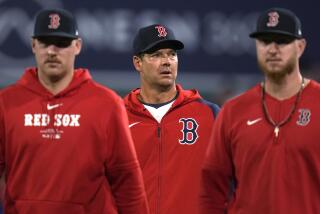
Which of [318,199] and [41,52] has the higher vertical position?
[41,52]

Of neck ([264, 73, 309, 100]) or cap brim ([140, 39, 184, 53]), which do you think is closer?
neck ([264, 73, 309, 100])

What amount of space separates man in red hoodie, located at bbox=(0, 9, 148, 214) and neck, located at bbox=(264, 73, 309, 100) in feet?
2.79

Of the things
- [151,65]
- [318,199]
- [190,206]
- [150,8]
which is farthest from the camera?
[150,8]

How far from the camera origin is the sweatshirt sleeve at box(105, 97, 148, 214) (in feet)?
18.7

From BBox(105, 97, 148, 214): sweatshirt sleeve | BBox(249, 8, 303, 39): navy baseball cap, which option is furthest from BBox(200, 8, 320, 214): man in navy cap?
BBox(105, 97, 148, 214): sweatshirt sleeve

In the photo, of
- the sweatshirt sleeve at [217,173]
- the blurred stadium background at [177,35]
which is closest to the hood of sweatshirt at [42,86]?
the sweatshirt sleeve at [217,173]

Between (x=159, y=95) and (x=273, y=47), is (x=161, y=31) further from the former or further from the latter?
(x=273, y=47)

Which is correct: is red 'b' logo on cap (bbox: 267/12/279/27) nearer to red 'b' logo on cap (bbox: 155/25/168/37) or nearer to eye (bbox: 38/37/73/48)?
eye (bbox: 38/37/73/48)

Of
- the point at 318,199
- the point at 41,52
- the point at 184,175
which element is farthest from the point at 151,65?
the point at 318,199

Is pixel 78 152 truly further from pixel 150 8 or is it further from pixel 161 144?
pixel 150 8

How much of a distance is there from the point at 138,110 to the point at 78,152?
1.49 metres

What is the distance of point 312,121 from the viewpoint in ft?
17.6

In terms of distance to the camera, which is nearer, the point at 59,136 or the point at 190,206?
the point at 59,136

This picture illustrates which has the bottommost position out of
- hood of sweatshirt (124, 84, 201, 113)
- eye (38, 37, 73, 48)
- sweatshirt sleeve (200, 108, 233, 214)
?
sweatshirt sleeve (200, 108, 233, 214)
